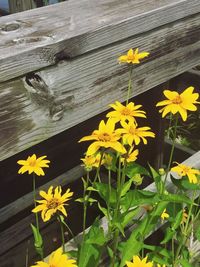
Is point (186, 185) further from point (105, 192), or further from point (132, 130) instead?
point (132, 130)

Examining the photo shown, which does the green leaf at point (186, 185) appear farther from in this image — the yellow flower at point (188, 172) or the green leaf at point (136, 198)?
the green leaf at point (136, 198)

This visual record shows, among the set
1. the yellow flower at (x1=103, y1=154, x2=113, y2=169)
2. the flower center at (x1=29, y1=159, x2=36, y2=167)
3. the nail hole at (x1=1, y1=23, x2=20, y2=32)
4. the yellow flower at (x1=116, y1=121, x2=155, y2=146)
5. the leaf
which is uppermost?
the nail hole at (x1=1, y1=23, x2=20, y2=32)

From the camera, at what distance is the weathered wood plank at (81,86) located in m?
1.01

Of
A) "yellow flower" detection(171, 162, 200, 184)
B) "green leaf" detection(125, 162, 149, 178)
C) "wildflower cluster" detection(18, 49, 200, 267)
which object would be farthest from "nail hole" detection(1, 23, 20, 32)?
"yellow flower" detection(171, 162, 200, 184)

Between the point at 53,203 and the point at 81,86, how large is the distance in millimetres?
321

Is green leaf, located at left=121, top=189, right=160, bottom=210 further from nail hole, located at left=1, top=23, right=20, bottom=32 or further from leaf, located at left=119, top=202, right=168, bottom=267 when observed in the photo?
nail hole, located at left=1, top=23, right=20, bottom=32

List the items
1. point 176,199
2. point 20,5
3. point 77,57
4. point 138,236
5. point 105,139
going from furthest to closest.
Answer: point 20,5 < point 138,236 < point 176,199 < point 77,57 < point 105,139

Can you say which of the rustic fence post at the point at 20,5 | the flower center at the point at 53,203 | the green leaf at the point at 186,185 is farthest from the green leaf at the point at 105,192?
the rustic fence post at the point at 20,5

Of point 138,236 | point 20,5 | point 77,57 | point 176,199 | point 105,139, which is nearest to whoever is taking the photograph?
point 105,139

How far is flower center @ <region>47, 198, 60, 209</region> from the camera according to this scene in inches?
47.3

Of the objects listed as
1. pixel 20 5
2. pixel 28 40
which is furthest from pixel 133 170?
pixel 20 5

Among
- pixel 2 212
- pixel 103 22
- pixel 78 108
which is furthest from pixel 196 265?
pixel 103 22

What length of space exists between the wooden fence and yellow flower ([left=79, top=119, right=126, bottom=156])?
15 centimetres

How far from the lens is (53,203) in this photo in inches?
47.7
